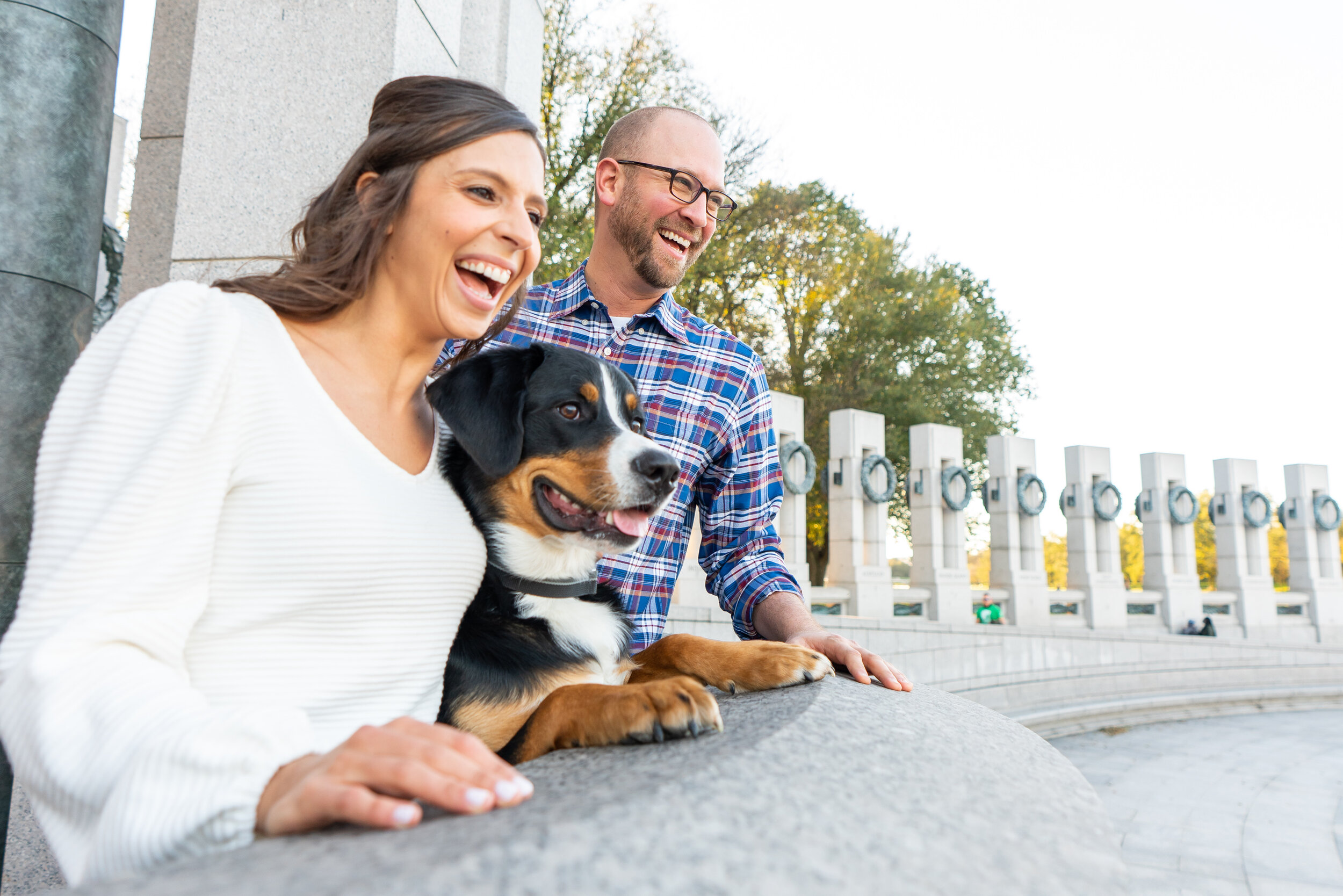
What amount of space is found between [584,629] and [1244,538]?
2117cm

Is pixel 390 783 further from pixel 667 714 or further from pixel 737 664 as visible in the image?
pixel 737 664

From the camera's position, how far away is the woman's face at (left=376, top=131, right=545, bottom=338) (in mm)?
1788

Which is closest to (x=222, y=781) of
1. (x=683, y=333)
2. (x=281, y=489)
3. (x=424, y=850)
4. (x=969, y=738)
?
(x=424, y=850)

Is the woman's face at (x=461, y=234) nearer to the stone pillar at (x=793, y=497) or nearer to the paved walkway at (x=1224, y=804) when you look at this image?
the paved walkway at (x=1224, y=804)

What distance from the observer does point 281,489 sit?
141 cm

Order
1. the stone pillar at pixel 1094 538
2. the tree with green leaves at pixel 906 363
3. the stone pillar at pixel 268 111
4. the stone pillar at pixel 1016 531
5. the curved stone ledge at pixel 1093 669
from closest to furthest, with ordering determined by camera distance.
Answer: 1. the stone pillar at pixel 268 111
2. the curved stone ledge at pixel 1093 669
3. the stone pillar at pixel 1016 531
4. the stone pillar at pixel 1094 538
5. the tree with green leaves at pixel 906 363

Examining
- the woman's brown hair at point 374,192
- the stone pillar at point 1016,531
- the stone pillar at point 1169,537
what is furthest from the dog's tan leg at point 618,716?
the stone pillar at point 1169,537

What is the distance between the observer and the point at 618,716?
1.42 meters

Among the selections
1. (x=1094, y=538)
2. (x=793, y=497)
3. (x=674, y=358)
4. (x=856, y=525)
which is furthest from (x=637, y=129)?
(x=1094, y=538)

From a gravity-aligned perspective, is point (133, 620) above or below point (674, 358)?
below

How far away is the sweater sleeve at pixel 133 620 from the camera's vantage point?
3.29 ft

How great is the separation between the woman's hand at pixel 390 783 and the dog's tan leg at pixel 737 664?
848 mm

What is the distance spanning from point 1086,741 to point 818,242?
12.9 meters

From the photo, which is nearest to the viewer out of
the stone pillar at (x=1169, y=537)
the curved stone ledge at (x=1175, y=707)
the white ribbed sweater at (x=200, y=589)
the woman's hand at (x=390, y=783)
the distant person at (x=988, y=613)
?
the woman's hand at (x=390, y=783)
